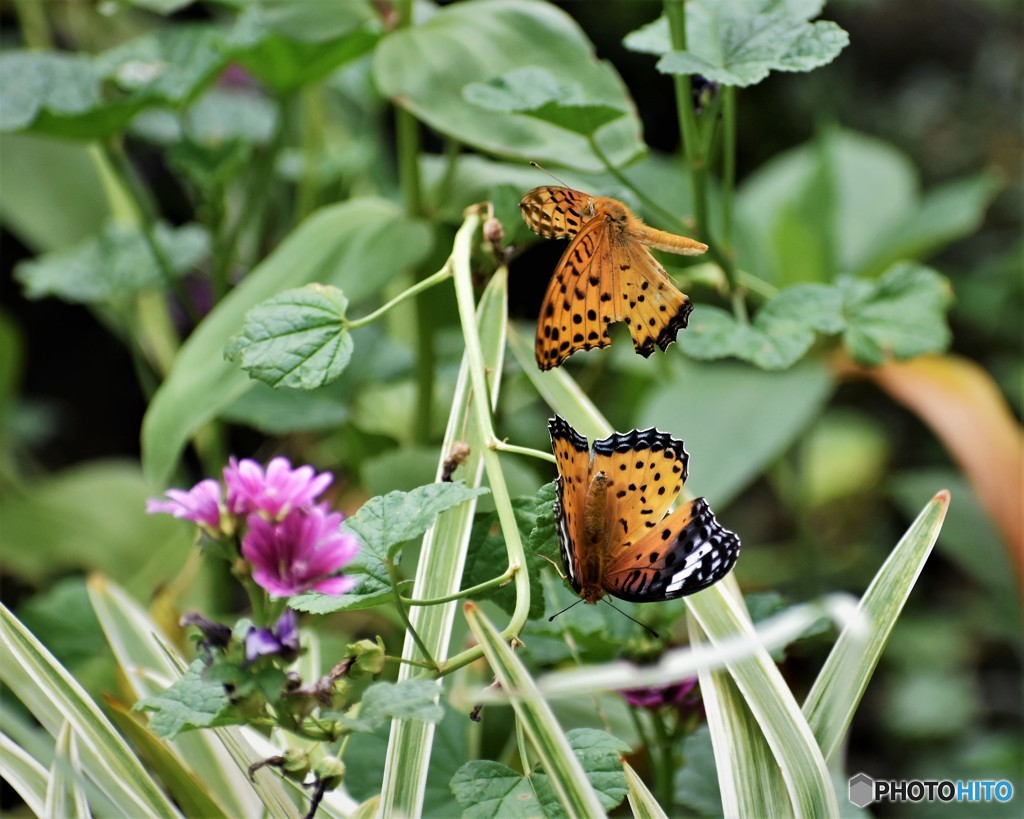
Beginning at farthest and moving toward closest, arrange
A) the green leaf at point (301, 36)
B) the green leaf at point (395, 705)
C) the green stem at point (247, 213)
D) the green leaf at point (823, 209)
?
the green leaf at point (823, 209)
the green stem at point (247, 213)
the green leaf at point (301, 36)
the green leaf at point (395, 705)

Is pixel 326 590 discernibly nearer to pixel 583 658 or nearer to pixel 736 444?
pixel 583 658

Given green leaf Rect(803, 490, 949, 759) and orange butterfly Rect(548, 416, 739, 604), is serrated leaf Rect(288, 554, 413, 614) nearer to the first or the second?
orange butterfly Rect(548, 416, 739, 604)

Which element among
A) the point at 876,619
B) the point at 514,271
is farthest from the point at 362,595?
the point at 514,271

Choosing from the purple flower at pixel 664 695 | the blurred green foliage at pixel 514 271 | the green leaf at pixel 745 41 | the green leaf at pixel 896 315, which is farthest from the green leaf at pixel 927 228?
the purple flower at pixel 664 695

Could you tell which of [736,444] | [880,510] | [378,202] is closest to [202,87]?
[378,202]

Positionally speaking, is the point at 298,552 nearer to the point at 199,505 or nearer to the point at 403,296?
the point at 199,505

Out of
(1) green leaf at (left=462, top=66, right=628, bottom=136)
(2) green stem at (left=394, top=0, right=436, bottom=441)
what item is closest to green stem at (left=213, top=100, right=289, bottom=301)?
(2) green stem at (left=394, top=0, right=436, bottom=441)

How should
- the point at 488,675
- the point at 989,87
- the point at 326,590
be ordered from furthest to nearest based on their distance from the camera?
the point at 989,87 < the point at 488,675 < the point at 326,590

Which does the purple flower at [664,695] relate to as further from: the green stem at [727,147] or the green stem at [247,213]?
the green stem at [247,213]
